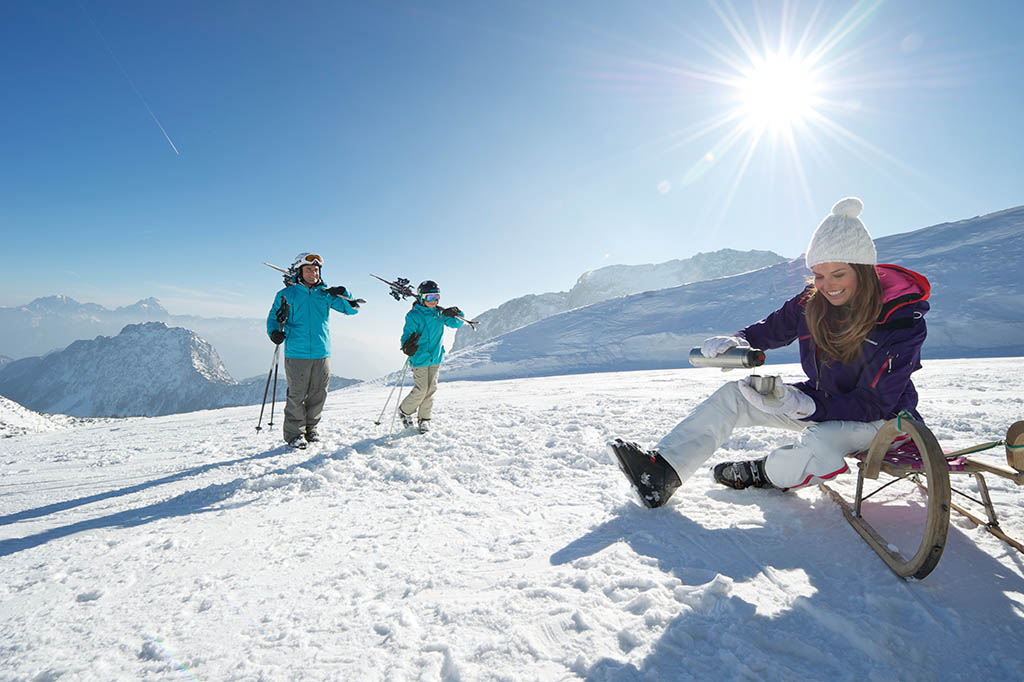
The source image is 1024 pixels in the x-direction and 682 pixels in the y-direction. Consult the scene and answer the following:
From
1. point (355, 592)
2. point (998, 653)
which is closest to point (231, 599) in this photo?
point (355, 592)

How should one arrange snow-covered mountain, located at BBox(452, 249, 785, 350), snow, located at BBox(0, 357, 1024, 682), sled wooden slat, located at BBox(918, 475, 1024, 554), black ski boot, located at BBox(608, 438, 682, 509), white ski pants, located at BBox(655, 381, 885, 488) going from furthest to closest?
snow-covered mountain, located at BBox(452, 249, 785, 350), black ski boot, located at BBox(608, 438, 682, 509), white ski pants, located at BBox(655, 381, 885, 488), sled wooden slat, located at BBox(918, 475, 1024, 554), snow, located at BBox(0, 357, 1024, 682)

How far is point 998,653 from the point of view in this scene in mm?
1275

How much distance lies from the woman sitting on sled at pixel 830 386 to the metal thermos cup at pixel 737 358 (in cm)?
4

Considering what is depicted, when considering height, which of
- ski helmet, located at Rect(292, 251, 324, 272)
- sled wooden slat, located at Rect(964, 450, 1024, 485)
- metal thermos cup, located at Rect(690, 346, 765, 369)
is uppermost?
→ ski helmet, located at Rect(292, 251, 324, 272)

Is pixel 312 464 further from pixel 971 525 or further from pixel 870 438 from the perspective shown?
pixel 971 525

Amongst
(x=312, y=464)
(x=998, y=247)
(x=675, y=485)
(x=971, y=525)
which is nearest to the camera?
(x=971, y=525)

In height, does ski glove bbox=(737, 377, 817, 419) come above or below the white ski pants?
above

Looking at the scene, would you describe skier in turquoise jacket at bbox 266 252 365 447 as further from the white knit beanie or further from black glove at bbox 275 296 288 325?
the white knit beanie

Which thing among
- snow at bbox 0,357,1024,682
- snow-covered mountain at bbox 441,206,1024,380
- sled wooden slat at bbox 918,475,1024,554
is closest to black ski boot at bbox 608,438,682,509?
snow at bbox 0,357,1024,682

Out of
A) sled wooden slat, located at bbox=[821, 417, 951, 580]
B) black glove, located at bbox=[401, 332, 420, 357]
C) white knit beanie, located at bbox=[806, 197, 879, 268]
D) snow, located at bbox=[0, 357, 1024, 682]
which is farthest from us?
black glove, located at bbox=[401, 332, 420, 357]

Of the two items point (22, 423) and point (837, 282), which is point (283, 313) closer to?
point (837, 282)

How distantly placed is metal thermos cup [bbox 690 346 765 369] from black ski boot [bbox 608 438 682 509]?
24.3 inches

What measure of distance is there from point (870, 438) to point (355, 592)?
8.64 ft

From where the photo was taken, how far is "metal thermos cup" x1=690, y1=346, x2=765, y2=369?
2.34m
